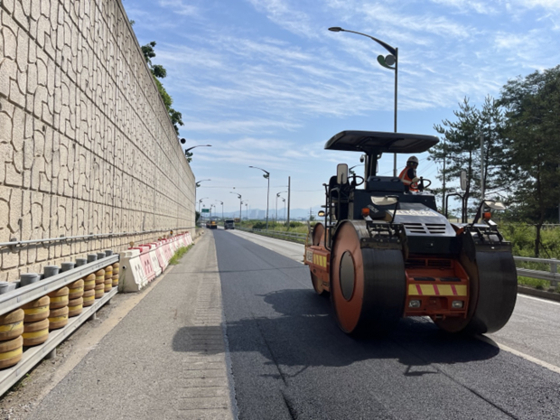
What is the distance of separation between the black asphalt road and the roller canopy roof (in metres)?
3.04

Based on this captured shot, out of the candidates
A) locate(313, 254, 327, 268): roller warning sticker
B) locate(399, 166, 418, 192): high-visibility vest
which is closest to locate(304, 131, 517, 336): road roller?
locate(313, 254, 327, 268): roller warning sticker

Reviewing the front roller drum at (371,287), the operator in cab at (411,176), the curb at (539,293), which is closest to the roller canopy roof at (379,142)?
the operator in cab at (411,176)

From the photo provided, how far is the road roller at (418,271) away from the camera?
17.8 ft

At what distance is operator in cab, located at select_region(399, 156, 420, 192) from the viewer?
7699 mm

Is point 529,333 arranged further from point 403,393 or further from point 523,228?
point 523,228

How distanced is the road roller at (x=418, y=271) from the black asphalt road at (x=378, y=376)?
1.26 feet

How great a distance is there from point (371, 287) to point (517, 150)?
17168 millimetres

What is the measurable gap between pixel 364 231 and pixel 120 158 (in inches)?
293

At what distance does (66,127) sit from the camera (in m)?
7.04

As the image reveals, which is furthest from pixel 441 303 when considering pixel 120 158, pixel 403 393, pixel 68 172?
pixel 120 158

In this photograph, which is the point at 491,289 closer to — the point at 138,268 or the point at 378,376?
the point at 378,376

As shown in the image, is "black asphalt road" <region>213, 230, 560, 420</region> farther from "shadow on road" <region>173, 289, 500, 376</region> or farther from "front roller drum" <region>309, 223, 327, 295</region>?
"front roller drum" <region>309, 223, 327, 295</region>

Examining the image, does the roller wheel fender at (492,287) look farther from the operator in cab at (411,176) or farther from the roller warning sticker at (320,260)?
the roller warning sticker at (320,260)

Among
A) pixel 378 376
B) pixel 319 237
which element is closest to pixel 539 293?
pixel 319 237
